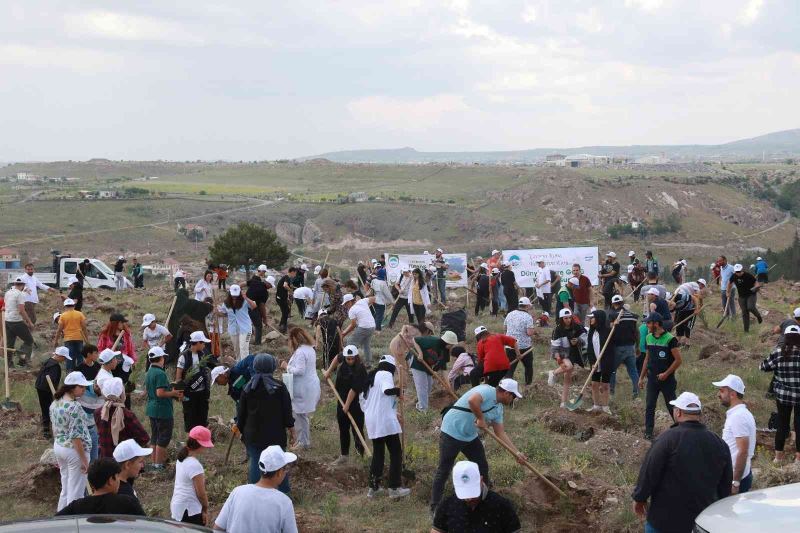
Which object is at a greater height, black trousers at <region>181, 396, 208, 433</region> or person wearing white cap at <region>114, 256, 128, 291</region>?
black trousers at <region>181, 396, 208, 433</region>

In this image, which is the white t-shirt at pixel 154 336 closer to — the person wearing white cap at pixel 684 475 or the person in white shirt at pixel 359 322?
the person in white shirt at pixel 359 322

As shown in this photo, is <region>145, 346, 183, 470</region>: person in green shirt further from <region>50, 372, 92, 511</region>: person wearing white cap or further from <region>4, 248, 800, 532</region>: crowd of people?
<region>50, 372, 92, 511</region>: person wearing white cap

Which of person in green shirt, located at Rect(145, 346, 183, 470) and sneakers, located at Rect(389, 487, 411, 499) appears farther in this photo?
person in green shirt, located at Rect(145, 346, 183, 470)

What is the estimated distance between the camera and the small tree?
128 feet

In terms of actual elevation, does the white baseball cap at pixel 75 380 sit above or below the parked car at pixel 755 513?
above

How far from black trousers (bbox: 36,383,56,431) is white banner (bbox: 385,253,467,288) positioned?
45.3ft

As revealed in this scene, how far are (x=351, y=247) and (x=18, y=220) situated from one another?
88.3 ft

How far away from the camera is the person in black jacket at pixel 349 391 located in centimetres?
1023

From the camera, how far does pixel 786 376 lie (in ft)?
32.0

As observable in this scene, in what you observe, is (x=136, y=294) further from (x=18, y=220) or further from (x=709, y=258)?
(x=18, y=220)

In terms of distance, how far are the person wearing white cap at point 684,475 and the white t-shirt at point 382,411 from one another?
312 centimetres

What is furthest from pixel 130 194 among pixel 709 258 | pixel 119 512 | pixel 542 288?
pixel 119 512

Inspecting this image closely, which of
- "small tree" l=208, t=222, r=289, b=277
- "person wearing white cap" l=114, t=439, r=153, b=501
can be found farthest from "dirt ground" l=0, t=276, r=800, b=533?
"small tree" l=208, t=222, r=289, b=277

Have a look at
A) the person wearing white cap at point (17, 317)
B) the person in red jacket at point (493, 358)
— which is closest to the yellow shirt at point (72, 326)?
the person wearing white cap at point (17, 317)
